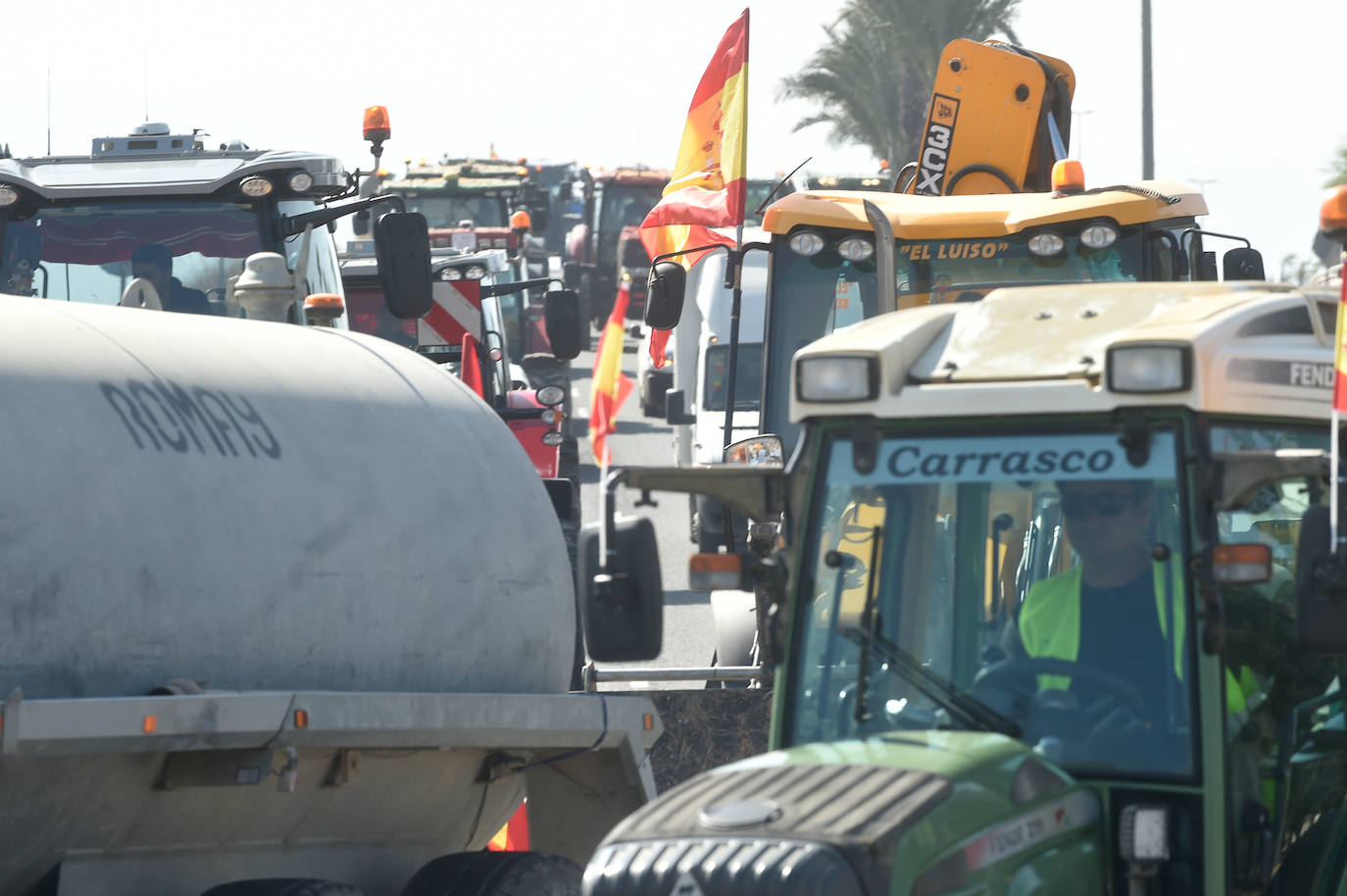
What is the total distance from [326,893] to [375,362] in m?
1.76

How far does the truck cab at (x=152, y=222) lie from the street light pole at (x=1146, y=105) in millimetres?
18580

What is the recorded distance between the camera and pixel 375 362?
21.7ft

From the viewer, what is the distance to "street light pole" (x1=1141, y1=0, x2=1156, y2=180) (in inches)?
1032

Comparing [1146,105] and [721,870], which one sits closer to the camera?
[721,870]

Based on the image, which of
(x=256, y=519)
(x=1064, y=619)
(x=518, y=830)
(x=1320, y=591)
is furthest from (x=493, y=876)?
(x=1320, y=591)

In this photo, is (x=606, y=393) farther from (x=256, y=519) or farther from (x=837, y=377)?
(x=256, y=519)

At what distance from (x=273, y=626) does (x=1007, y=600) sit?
1936mm

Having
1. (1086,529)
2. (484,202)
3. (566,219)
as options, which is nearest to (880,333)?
(1086,529)

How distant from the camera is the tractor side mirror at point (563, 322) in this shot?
12.2m

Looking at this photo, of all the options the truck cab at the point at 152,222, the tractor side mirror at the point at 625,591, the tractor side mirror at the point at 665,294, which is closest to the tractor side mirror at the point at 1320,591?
the tractor side mirror at the point at 625,591

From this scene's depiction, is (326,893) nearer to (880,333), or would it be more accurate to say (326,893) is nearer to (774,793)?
(774,793)

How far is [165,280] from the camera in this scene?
9219mm

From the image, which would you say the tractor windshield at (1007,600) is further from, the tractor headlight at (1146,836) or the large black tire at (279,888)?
the large black tire at (279,888)

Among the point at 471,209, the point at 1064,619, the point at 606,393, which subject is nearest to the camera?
the point at 1064,619
